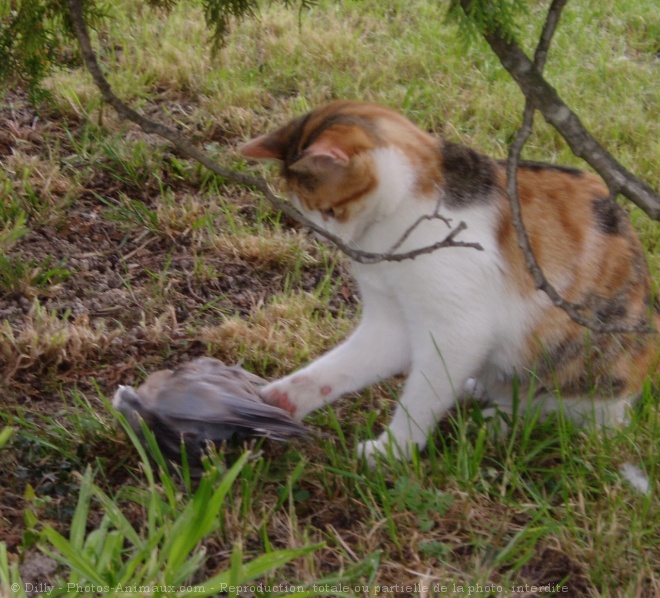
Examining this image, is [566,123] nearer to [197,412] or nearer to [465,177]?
[465,177]

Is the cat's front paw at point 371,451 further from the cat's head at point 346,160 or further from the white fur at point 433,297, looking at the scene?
the cat's head at point 346,160

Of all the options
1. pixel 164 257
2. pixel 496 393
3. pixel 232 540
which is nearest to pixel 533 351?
pixel 496 393

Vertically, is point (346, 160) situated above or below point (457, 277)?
above

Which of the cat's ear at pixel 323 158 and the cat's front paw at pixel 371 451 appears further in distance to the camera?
the cat's front paw at pixel 371 451

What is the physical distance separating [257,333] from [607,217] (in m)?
0.99

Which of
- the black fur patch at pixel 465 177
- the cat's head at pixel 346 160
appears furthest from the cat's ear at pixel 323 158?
the black fur patch at pixel 465 177

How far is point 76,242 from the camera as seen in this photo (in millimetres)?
2932

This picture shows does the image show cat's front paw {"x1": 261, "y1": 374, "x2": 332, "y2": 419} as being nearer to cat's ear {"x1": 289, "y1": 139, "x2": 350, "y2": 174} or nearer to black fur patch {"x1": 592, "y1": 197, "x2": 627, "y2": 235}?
cat's ear {"x1": 289, "y1": 139, "x2": 350, "y2": 174}

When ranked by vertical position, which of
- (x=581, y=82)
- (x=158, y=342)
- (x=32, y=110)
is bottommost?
(x=158, y=342)

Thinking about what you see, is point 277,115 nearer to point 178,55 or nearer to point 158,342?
point 178,55

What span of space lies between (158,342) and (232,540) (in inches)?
34.0

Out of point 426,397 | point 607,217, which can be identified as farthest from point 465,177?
point 426,397

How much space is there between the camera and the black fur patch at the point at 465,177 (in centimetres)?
199

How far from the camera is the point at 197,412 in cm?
199
